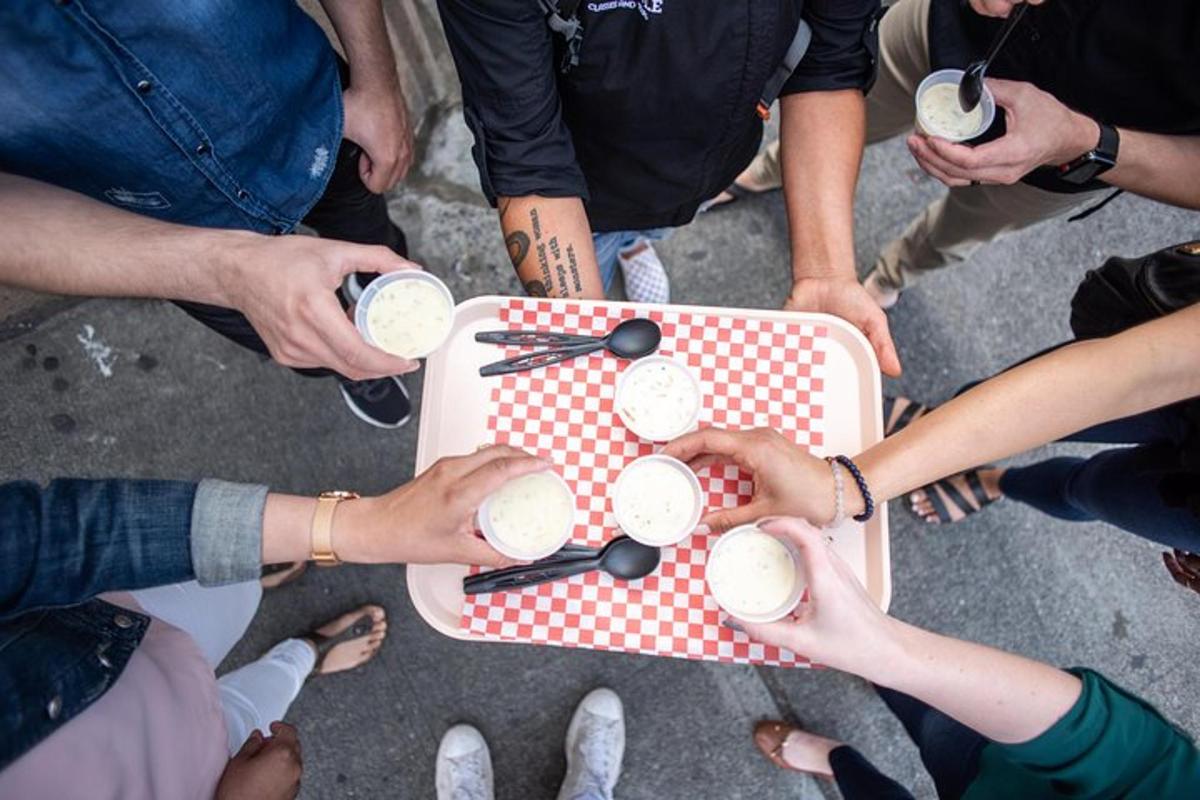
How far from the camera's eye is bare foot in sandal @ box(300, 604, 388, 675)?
9.18 feet

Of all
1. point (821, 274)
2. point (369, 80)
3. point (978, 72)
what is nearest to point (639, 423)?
point (821, 274)

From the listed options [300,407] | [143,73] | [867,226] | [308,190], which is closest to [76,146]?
[143,73]

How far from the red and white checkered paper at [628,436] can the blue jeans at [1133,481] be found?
1.12 metres

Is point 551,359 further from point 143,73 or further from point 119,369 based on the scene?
point 119,369

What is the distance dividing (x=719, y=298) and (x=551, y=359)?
1.69 m

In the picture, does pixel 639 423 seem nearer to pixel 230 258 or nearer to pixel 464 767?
pixel 230 258

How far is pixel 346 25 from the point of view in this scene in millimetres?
2010

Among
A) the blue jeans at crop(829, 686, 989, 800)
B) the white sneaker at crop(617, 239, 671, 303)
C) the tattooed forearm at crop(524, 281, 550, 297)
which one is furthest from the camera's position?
the white sneaker at crop(617, 239, 671, 303)

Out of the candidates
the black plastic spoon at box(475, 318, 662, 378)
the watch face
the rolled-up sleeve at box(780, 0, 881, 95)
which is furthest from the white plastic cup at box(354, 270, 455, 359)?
the watch face

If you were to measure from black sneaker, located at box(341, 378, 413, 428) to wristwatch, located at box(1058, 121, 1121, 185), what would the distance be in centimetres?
225

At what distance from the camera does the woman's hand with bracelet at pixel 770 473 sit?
159 centimetres

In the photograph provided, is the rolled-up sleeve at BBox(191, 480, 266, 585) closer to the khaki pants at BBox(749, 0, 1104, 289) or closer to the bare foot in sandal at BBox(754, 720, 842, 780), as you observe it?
the bare foot in sandal at BBox(754, 720, 842, 780)

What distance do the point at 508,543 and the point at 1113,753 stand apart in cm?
129

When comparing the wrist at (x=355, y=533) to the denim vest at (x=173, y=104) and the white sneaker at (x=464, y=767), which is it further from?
the white sneaker at (x=464, y=767)
